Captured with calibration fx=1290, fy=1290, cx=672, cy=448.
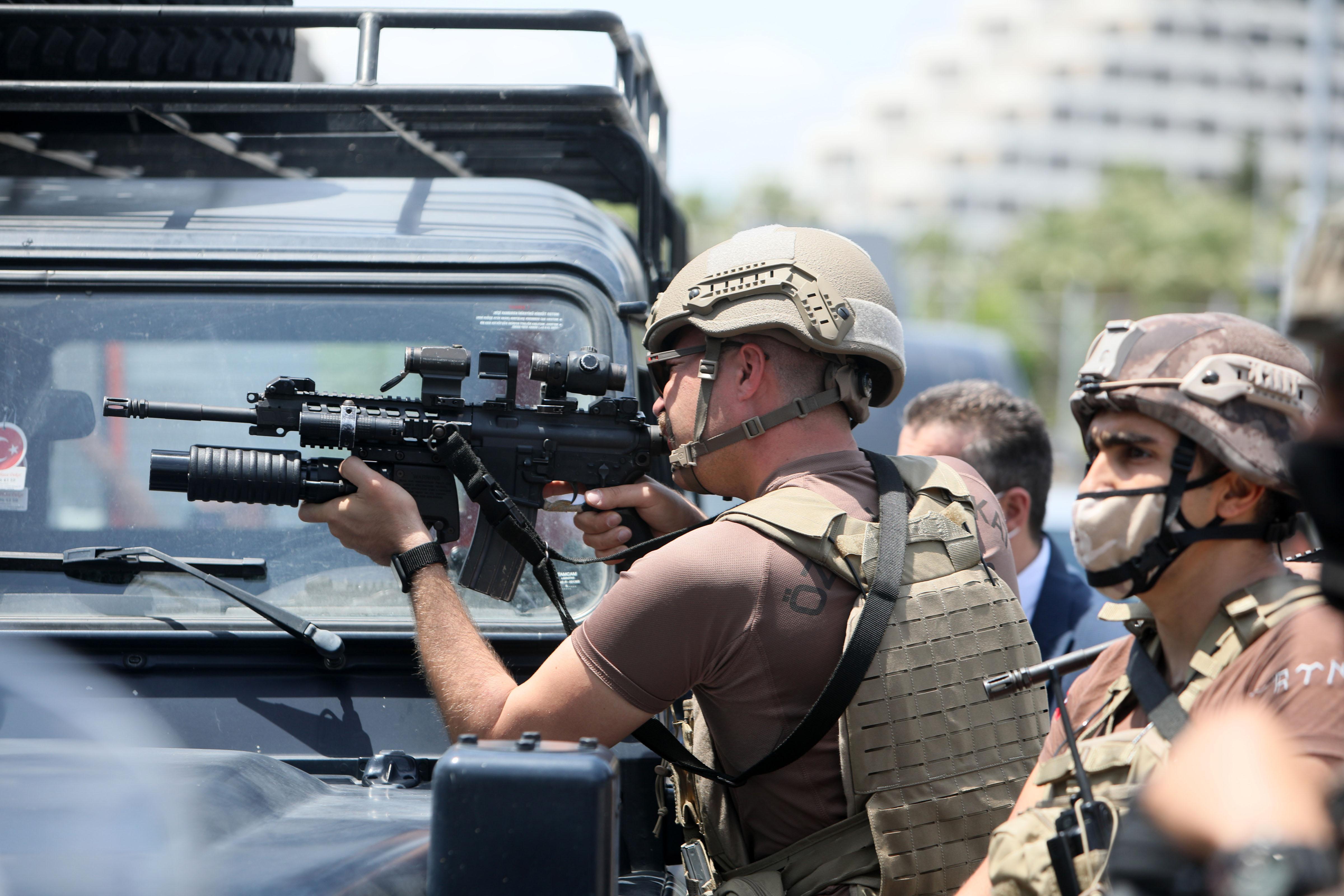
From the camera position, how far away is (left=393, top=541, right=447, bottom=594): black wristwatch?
2613 mm

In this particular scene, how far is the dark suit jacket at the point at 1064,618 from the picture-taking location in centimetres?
412

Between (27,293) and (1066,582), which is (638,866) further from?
(1066,582)

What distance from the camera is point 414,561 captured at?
8.58 ft

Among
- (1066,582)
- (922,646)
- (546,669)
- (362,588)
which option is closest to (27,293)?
(362,588)

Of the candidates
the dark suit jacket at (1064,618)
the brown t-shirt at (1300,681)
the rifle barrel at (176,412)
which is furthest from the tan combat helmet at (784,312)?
the dark suit jacket at (1064,618)

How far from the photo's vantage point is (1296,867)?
1246 mm

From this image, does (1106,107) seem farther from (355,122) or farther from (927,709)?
(927,709)

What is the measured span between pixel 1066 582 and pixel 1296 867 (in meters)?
3.15

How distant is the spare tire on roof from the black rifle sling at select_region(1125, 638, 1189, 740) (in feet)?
9.00

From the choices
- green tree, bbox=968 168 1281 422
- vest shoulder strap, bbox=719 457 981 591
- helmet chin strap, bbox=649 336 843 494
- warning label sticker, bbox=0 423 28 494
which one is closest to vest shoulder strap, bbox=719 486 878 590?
vest shoulder strap, bbox=719 457 981 591

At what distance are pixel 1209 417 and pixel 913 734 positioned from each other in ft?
2.53

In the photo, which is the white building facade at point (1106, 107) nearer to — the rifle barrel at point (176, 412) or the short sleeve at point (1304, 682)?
the rifle barrel at point (176, 412)

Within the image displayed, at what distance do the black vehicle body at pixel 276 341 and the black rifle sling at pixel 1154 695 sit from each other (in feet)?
3.44

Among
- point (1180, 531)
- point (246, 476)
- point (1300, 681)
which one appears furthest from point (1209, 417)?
point (246, 476)
